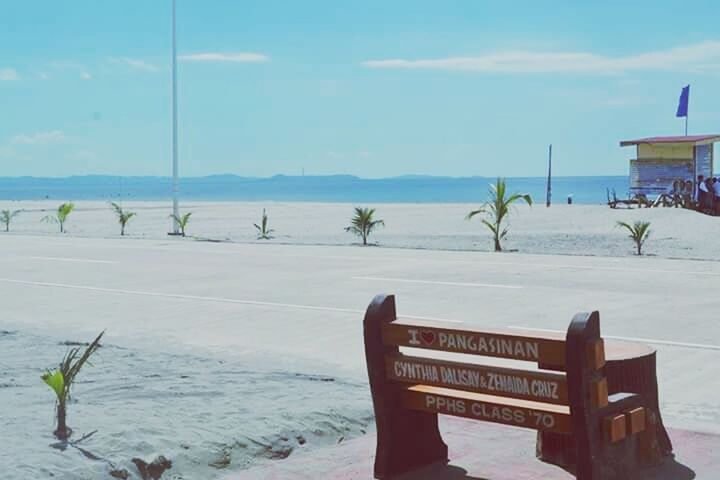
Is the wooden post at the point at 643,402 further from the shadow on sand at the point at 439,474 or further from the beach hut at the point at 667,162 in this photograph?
the beach hut at the point at 667,162

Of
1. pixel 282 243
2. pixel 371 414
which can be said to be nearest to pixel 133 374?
pixel 371 414

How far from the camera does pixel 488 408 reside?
5.12 m

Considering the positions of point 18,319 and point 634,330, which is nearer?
point 634,330

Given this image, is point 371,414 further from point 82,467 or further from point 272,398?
point 82,467

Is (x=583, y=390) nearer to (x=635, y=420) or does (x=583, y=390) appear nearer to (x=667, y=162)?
(x=635, y=420)

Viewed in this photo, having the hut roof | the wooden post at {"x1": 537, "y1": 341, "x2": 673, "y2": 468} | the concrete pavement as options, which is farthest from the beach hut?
the wooden post at {"x1": 537, "y1": 341, "x2": 673, "y2": 468}

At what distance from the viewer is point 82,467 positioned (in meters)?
5.37

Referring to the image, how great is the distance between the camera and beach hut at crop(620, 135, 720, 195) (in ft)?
125

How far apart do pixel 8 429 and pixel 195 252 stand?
644 inches

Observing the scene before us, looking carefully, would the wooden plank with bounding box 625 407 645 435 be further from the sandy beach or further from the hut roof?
the hut roof

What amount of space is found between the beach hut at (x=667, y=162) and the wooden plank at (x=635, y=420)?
113 ft

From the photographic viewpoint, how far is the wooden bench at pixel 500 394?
15.5ft

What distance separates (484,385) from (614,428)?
66 cm

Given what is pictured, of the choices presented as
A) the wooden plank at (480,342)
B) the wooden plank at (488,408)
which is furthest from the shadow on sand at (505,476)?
the wooden plank at (480,342)
